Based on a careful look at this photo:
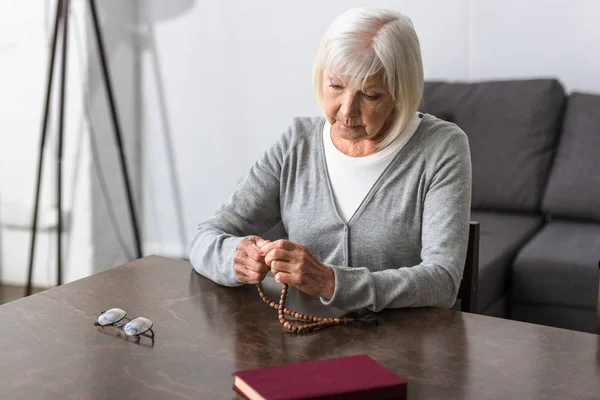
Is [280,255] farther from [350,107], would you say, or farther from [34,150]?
[34,150]

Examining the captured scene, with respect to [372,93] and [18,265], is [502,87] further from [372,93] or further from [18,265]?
[18,265]

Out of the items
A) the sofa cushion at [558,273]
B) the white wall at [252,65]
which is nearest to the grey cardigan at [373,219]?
the sofa cushion at [558,273]

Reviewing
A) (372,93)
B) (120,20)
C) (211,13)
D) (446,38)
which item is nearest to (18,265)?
(120,20)

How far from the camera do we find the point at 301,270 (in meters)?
1.44

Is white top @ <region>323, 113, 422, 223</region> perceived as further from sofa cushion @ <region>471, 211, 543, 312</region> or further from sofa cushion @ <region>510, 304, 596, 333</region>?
sofa cushion @ <region>510, 304, 596, 333</region>

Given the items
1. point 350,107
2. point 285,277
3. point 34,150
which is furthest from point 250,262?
point 34,150

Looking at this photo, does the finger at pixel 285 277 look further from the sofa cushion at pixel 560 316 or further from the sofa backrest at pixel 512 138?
the sofa backrest at pixel 512 138

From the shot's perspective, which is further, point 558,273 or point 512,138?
point 512,138

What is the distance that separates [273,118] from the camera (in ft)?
12.6

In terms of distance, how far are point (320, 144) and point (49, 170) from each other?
6.98 feet

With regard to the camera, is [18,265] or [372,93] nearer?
[372,93]

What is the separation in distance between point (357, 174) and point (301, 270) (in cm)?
39

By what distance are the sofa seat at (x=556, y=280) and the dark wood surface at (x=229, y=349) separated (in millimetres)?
1295

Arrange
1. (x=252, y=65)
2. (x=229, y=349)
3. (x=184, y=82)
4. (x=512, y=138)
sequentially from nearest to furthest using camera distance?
(x=229, y=349) < (x=512, y=138) < (x=252, y=65) < (x=184, y=82)
